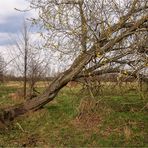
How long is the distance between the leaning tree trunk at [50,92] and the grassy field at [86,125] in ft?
0.95

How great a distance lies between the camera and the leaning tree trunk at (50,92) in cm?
1466

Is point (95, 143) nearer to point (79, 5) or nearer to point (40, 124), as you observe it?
point (40, 124)

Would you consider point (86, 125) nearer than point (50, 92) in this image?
Yes

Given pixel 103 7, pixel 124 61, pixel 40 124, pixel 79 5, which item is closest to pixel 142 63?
pixel 124 61

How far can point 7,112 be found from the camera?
15273 mm

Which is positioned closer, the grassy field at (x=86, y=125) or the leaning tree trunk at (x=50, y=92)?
the grassy field at (x=86, y=125)

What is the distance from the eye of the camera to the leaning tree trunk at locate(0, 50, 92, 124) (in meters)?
14.7

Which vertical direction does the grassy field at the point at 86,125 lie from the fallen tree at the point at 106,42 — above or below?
below

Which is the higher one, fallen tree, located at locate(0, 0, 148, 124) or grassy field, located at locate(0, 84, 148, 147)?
fallen tree, located at locate(0, 0, 148, 124)

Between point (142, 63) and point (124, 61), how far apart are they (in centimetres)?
154

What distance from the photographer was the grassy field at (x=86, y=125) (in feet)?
42.6

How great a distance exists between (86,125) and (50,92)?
1.81 m

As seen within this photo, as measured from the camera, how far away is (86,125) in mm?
14953

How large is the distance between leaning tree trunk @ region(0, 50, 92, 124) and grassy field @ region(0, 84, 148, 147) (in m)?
0.29
